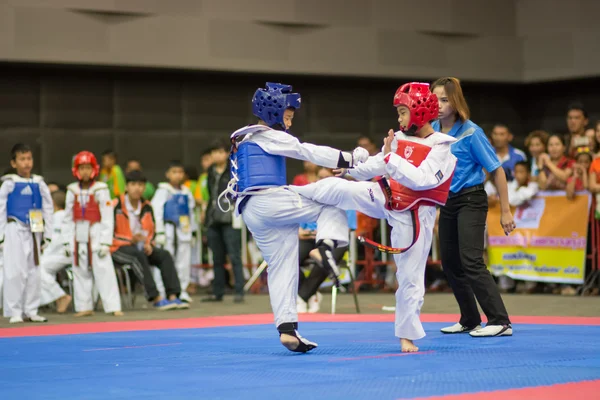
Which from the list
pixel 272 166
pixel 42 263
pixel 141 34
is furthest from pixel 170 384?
pixel 141 34

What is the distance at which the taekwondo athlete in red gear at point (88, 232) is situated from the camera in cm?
934

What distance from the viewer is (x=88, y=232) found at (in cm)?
934

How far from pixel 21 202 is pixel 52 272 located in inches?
55.0

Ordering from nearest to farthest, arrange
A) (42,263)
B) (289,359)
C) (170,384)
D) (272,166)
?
(170,384), (289,359), (272,166), (42,263)

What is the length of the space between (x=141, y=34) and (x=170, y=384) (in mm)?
10525

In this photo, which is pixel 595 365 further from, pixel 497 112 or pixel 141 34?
pixel 497 112

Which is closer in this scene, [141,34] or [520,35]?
[141,34]

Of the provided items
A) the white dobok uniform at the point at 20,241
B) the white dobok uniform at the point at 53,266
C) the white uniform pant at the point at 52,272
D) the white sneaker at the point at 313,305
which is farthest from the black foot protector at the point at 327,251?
the white uniform pant at the point at 52,272

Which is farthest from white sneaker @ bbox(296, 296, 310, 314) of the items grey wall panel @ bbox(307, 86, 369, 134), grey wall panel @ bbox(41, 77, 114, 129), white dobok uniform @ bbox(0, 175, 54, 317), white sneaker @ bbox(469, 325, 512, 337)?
grey wall panel @ bbox(307, 86, 369, 134)

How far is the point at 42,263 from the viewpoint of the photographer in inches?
390

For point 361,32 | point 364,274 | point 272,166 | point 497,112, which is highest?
point 361,32

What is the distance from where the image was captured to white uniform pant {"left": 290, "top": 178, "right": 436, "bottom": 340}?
206 inches

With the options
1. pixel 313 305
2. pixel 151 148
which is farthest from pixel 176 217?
pixel 151 148

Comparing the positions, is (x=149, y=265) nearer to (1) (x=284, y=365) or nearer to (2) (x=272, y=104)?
(2) (x=272, y=104)
